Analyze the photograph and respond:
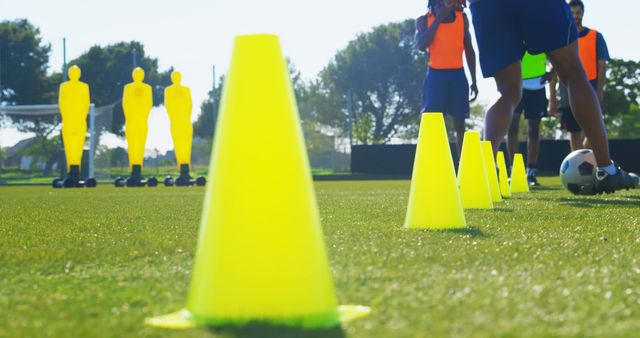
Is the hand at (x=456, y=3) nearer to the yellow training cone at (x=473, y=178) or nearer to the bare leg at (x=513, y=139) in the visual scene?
the yellow training cone at (x=473, y=178)

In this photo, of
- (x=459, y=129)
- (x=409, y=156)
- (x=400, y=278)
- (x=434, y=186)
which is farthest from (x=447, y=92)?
(x=409, y=156)

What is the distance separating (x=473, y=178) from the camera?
5.62 meters

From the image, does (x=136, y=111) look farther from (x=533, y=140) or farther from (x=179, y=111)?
(x=533, y=140)

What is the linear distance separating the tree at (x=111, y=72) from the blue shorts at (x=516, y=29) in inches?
1898

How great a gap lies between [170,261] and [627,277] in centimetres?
148

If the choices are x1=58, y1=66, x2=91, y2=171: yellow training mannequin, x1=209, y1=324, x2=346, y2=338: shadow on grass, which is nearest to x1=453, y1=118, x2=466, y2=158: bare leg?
x1=209, y1=324, x2=346, y2=338: shadow on grass

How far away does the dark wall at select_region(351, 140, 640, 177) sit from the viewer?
20562 millimetres

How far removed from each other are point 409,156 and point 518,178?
652 inches

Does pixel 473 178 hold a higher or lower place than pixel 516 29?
lower

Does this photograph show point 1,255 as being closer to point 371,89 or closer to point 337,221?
point 337,221

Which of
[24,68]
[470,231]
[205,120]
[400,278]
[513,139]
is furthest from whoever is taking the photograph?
[205,120]

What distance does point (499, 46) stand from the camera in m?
5.56

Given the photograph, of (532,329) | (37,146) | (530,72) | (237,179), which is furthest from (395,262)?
(37,146)

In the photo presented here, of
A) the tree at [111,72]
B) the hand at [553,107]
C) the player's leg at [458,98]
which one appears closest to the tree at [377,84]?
the tree at [111,72]
